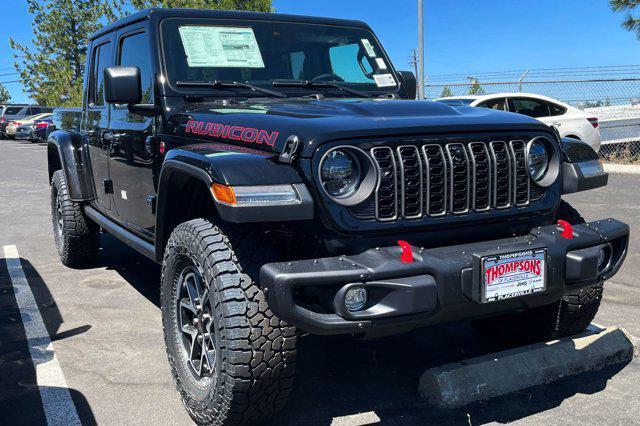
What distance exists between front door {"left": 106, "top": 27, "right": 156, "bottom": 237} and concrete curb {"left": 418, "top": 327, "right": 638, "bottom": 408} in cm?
191

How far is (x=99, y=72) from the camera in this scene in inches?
209

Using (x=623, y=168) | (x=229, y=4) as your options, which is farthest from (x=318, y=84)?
(x=229, y=4)

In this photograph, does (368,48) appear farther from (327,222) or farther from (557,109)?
(557,109)

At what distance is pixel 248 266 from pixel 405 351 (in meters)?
1.56

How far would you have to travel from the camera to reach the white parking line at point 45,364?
3100mm

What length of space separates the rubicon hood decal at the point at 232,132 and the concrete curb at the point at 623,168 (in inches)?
419

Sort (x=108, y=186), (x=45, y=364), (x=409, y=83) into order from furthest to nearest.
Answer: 1. (x=108, y=186)
2. (x=409, y=83)
3. (x=45, y=364)

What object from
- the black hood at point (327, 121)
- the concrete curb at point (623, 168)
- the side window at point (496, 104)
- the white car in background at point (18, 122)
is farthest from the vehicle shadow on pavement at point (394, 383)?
the white car in background at point (18, 122)

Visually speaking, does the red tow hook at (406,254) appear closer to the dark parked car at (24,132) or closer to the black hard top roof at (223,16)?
the black hard top roof at (223,16)

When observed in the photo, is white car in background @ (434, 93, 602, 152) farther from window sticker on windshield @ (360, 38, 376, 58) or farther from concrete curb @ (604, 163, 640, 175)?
window sticker on windshield @ (360, 38, 376, 58)

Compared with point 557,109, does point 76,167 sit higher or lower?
higher

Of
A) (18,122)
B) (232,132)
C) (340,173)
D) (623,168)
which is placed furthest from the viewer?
(18,122)

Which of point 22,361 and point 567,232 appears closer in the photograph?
point 567,232

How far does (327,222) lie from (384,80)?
83.1 inches
